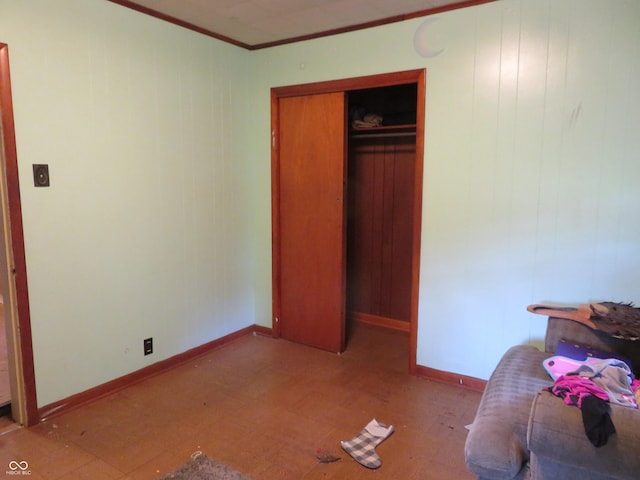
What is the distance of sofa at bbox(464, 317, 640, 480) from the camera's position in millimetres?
1304

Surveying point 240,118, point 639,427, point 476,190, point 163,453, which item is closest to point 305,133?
point 240,118

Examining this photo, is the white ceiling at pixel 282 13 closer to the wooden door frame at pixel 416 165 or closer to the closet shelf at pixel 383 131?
the wooden door frame at pixel 416 165

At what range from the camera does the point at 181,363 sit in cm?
333

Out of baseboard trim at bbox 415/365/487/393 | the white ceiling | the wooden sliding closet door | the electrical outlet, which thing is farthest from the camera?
the wooden sliding closet door

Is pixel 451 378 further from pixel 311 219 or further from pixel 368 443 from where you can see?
pixel 311 219

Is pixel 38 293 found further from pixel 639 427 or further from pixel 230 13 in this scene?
pixel 639 427

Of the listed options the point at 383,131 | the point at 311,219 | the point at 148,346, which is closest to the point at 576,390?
the point at 311,219

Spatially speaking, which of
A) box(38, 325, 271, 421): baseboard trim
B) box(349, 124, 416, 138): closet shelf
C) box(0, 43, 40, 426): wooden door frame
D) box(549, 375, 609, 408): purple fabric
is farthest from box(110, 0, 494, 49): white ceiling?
box(38, 325, 271, 421): baseboard trim

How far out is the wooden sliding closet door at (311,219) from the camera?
11.3 feet

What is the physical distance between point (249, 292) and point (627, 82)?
309 centimetres

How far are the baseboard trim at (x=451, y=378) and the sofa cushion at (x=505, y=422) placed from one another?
2.47 ft

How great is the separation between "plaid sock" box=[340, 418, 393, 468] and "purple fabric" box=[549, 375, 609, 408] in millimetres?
1049

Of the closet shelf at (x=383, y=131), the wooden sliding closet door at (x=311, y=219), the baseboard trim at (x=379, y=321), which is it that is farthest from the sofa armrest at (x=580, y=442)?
the baseboard trim at (x=379, y=321)

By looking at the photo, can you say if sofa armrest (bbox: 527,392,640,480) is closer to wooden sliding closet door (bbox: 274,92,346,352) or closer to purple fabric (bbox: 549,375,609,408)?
purple fabric (bbox: 549,375,609,408)
